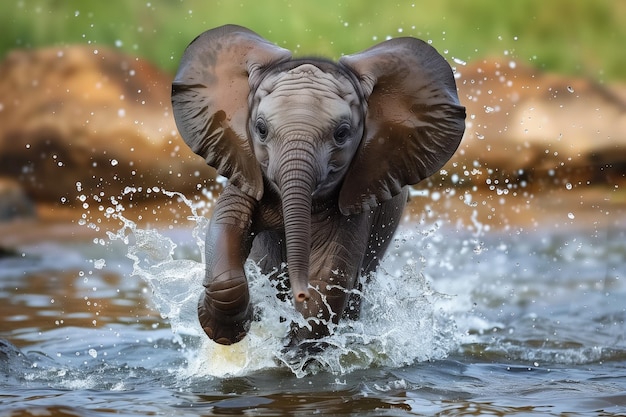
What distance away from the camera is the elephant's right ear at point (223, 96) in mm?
5469

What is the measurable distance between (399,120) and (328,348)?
109 cm

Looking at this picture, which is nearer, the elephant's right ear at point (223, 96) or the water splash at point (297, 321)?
the elephant's right ear at point (223, 96)

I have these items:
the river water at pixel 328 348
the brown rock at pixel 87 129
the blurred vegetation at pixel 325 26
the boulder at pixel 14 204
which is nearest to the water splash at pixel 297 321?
the river water at pixel 328 348

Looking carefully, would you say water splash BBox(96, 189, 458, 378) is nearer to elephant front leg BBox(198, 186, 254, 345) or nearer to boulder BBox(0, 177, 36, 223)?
elephant front leg BBox(198, 186, 254, 345)

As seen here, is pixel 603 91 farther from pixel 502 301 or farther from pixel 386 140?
pixel 386 140

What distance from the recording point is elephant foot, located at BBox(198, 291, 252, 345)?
216 inches

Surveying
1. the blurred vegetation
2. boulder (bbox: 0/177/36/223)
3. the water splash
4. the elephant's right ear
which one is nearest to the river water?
the water splash

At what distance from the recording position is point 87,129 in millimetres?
15617

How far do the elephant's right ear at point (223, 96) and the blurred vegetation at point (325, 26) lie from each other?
33.5 feet

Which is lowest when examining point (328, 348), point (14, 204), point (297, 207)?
point (328, 348)

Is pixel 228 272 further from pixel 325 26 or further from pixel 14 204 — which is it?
pixel 325 26

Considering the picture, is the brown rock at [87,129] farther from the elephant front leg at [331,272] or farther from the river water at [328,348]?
the elephant front leg at [331,272]

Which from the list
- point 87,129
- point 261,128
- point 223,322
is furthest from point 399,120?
point 87,129

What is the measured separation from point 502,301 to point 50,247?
17.0 feet
